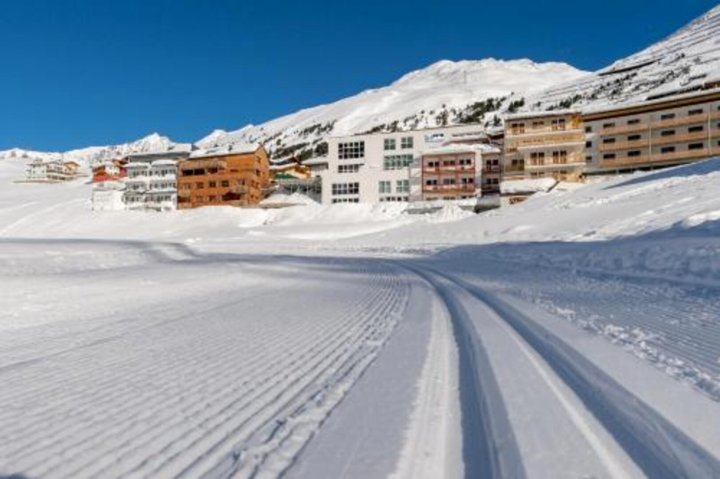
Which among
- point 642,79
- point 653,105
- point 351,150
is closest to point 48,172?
point 351,150

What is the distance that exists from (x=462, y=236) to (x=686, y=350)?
3633cm

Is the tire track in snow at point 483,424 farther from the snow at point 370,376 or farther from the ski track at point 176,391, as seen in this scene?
the ski track at point 176,391

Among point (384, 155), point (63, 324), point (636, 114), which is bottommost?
point (63, 324)

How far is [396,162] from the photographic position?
76688 mm

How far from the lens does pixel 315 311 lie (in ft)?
36.0

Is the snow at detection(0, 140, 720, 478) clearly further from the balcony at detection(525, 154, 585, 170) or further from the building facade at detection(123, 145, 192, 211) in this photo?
the building facade at detection(123, 145, 192, 211)

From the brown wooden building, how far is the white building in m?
13.7

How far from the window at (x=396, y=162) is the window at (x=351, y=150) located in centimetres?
346

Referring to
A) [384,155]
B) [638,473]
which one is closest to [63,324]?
[638,473]

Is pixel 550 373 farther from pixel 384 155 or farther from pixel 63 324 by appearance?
pixel 384 155

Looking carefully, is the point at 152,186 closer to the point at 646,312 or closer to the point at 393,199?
the point at 393,199

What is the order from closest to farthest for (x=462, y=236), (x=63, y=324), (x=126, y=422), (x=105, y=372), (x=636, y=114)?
(x=126, y=422) → (x=105, y=372) → (x=63, y=324) → (x=462, y=236) → (x=636, y=114)

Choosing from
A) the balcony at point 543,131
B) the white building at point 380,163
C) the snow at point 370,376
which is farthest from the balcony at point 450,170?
the snow at point 370,376

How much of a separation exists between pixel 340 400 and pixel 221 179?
8533 cm
